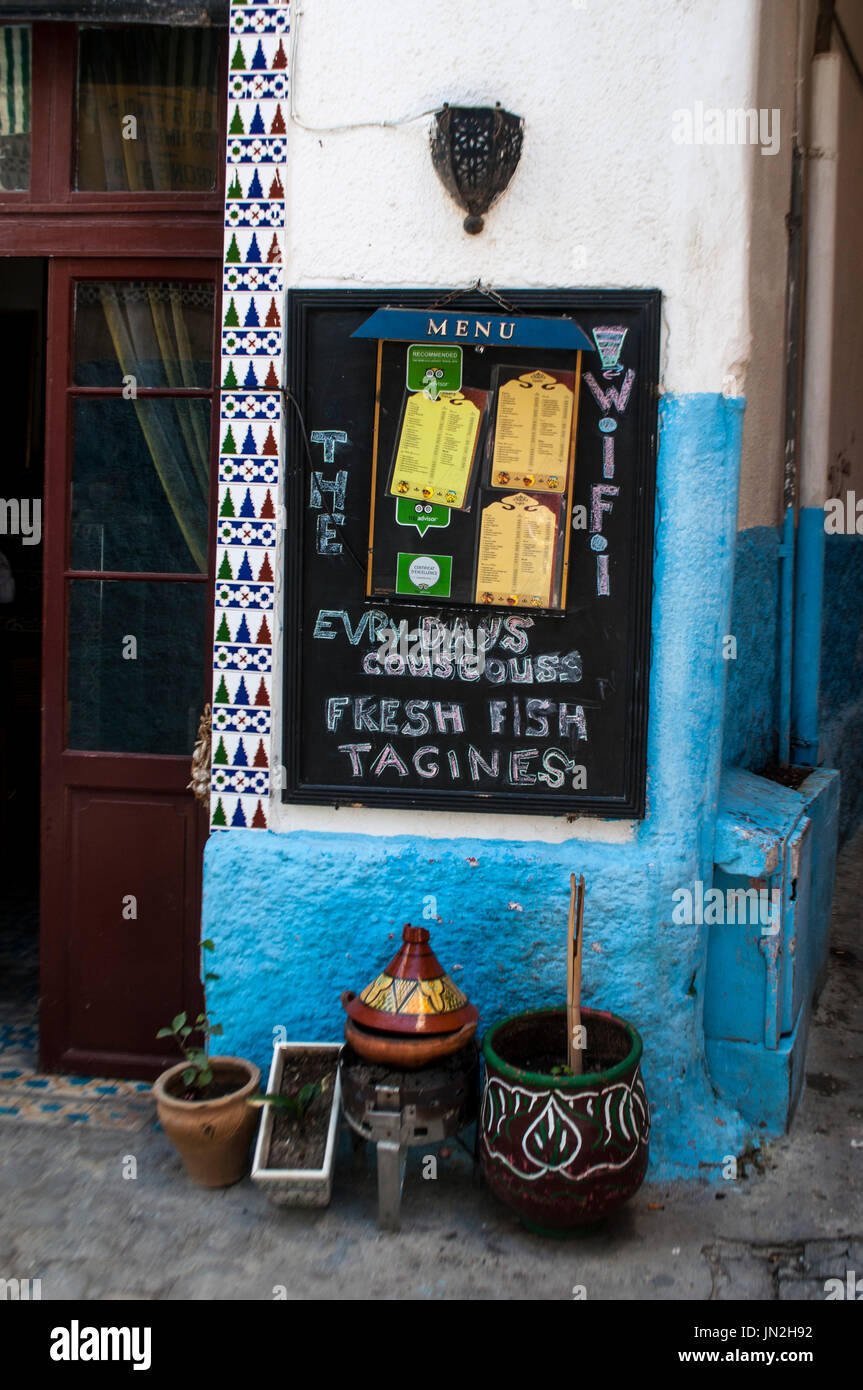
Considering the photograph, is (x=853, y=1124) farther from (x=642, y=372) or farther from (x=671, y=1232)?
(x=642, y=372)

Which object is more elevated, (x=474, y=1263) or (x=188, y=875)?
(x=188, y=875)

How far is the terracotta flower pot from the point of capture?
124 inches

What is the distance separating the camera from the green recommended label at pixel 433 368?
3410 millimetres

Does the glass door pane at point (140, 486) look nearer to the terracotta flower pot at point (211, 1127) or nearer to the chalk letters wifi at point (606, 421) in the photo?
the chalk letters wifi at point (606, 421)

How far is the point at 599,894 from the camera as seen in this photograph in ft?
11.1

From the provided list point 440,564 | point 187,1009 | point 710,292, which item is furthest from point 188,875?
point 710,292

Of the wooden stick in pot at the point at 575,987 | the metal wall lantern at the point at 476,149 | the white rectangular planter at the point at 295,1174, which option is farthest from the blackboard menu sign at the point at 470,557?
the white rectangular planter at the point at 295,1174

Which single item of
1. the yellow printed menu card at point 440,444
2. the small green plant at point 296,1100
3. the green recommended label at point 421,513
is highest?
the yellow printed menu card at point 440,444

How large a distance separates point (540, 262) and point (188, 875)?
94.3 inches

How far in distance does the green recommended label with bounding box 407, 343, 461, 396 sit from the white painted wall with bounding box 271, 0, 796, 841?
0.21 meters

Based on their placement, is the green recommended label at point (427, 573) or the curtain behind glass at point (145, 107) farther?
the curtain behind glass at point (145, 107)

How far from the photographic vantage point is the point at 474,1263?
2.93 m

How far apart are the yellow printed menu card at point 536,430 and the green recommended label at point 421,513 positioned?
232mm

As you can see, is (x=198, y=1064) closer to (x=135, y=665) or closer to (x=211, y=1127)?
(x=211, y=1127)
